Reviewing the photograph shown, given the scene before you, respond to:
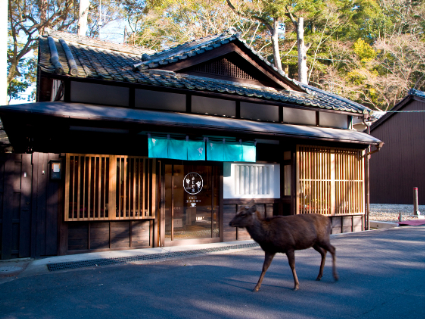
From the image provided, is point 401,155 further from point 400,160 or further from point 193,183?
point 193,183

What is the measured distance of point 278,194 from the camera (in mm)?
11641

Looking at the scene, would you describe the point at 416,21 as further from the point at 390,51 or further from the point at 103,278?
the point at 103,278

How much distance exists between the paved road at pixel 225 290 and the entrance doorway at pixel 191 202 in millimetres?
1881

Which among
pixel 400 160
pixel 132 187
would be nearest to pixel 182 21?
pixel 400 160

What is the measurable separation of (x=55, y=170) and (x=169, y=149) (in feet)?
9.15

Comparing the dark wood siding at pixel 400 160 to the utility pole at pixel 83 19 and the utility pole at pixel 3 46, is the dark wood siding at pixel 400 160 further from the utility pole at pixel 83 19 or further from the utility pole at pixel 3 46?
the utility pole at pixel 3 46

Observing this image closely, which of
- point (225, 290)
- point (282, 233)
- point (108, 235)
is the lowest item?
point (225, 290)

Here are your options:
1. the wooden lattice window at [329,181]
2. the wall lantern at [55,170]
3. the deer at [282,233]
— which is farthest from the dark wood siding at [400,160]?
the wall lantern at [55,170]

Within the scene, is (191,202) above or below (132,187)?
below

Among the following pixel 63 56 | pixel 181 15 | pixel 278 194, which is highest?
pixel 181 15

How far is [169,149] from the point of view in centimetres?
920

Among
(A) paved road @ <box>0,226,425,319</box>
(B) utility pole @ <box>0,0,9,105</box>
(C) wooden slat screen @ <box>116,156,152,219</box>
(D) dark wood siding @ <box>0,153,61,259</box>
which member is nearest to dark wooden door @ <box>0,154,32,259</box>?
(D) dark wood siding @ <box>0,153,61,259</box>

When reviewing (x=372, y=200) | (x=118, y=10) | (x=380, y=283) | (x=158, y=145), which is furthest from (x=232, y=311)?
(x=118, y=10)

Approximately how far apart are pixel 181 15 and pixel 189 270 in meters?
24.8
